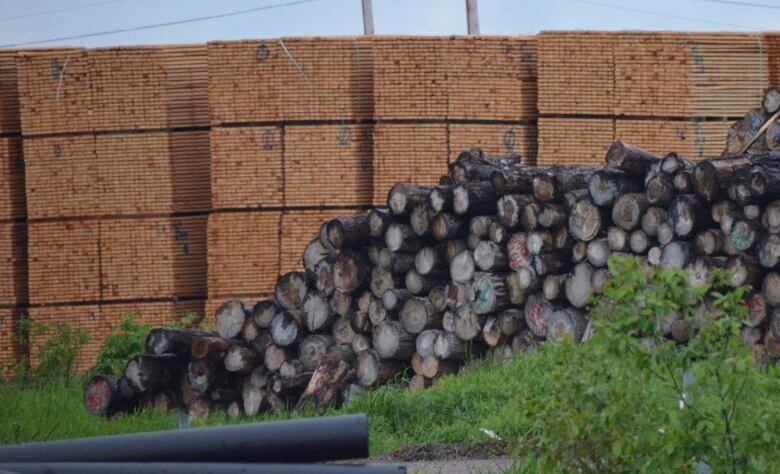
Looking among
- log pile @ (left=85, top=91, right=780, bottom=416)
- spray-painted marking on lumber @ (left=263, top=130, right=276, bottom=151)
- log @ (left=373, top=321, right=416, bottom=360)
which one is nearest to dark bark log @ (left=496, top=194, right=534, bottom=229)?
log pile @ (left=85, top=91, right=780, bottom=416)

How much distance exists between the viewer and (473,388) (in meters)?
8.10

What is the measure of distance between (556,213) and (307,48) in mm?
4765

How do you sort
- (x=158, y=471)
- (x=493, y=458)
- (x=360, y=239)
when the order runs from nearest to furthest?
1. (x=158, y=471)
2. (x=493, y=458)
3. (x=360, y=239)

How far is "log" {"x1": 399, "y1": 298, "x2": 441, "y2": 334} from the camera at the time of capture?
372 inches

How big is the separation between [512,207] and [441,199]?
0.59m

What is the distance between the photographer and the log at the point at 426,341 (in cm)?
935

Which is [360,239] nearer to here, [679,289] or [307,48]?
[307,48]

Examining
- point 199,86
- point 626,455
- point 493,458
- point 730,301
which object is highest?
point 199,86

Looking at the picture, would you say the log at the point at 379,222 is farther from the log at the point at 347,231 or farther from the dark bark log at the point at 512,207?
the dark bark log at the point at 512,207

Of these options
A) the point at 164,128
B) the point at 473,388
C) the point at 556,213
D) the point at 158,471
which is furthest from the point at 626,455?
the point at 164,128

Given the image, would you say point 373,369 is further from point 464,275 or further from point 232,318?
point 232,318

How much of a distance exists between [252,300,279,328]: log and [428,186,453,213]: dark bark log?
5.38ft

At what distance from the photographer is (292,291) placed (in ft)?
33.2

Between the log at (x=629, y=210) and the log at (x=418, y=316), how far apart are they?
167cm
